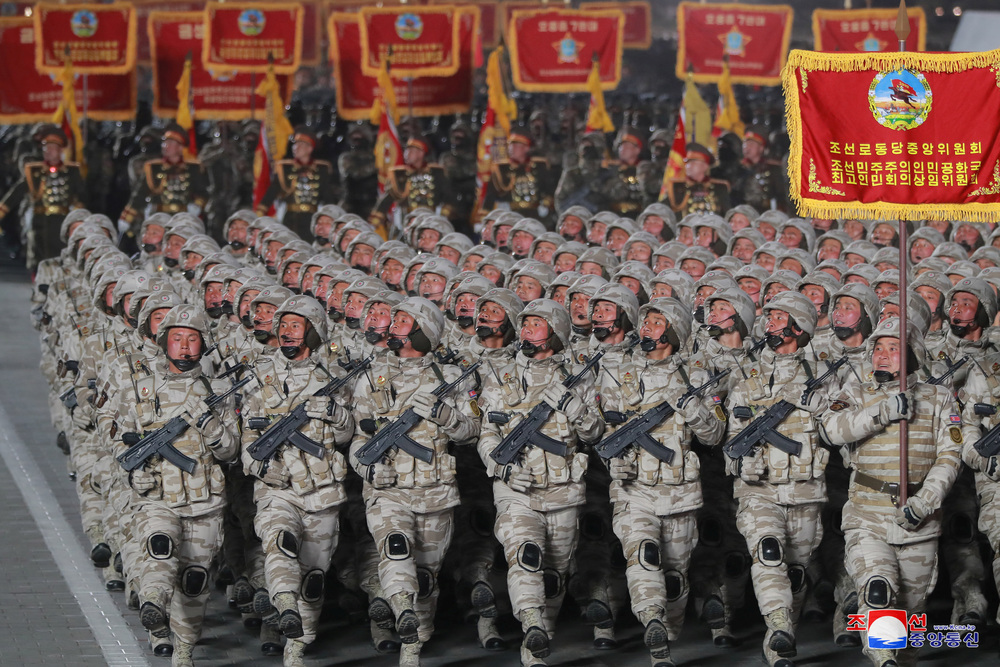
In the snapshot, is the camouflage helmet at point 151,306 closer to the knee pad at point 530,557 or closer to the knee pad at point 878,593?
the knee pad at point 530,557

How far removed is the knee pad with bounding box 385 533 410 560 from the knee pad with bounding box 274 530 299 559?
563mm

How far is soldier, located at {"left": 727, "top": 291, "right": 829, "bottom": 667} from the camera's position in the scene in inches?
427

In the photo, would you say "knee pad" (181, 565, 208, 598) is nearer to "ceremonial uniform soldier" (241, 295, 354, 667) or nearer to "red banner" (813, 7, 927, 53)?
"ceremonial uniform soldier" (241, 295, 354, 667)

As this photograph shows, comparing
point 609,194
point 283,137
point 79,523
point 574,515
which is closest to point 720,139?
point 609,194

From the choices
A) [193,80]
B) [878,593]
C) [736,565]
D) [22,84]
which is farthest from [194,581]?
[193,80]

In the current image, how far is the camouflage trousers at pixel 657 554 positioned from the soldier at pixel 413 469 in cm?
114

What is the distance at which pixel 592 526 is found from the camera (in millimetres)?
12180

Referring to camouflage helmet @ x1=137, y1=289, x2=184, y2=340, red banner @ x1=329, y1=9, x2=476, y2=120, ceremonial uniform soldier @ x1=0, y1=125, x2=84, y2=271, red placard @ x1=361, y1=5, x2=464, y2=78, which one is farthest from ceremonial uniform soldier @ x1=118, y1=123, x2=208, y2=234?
camouflage helmet @ x1=137, y1=289, x2=184, y2=340

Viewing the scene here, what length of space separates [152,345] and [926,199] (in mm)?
4997

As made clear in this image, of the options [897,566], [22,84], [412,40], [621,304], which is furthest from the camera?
[22,84]

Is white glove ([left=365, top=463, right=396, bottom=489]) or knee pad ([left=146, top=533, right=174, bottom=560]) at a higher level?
white glove ([left=365, top=463, right=396, bottom=489])

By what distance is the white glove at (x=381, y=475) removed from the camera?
442 inches

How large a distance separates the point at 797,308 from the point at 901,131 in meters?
1.42

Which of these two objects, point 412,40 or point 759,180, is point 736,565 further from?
point 412,40
